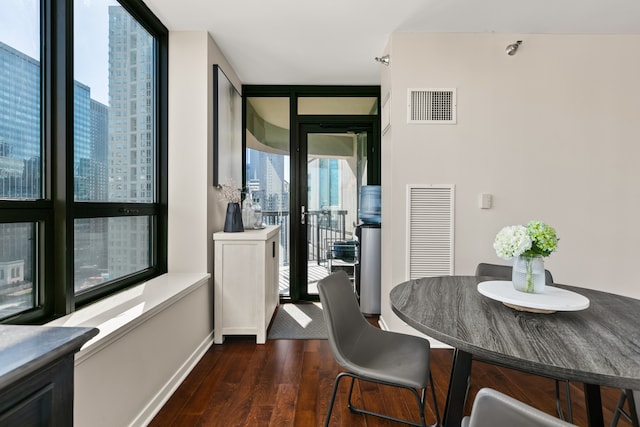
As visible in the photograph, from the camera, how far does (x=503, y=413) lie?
0.66 meters

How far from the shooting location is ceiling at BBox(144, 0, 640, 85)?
2258mm

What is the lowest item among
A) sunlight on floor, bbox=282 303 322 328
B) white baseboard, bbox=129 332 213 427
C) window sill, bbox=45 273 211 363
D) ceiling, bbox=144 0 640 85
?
sunlight on floor, bbox=282 303 322 328

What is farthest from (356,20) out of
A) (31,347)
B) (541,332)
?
(31,347)

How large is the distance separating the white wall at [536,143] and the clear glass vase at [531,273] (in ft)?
4.23

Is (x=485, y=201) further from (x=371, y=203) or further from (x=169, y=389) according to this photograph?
(x=169, y=389)

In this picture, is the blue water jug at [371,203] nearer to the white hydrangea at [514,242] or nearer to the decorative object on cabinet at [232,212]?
the decorative object on cabinet at [232,212]

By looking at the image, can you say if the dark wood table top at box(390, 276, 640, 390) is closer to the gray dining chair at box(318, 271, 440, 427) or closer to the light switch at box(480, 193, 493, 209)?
the gray dining chair at box(318, 271, 440, 427)

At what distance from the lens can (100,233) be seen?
75.0 inches

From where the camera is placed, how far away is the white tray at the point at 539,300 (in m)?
1.19

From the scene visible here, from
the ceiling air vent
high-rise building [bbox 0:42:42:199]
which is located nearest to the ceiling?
the ceiling air vent

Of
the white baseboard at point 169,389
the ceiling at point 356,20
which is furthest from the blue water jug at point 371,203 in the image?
the white baseboard at point 169,389

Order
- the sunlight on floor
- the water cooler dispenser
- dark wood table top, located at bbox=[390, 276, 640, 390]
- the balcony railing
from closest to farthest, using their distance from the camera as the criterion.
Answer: dark wood table top, located at bbox=[390, 276, 640, 390], the sunlight on floor, the water cooler dispenser, the balcony railing

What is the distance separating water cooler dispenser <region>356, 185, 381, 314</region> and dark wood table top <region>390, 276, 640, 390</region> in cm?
186

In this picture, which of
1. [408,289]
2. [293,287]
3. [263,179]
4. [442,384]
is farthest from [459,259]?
[263,179]
